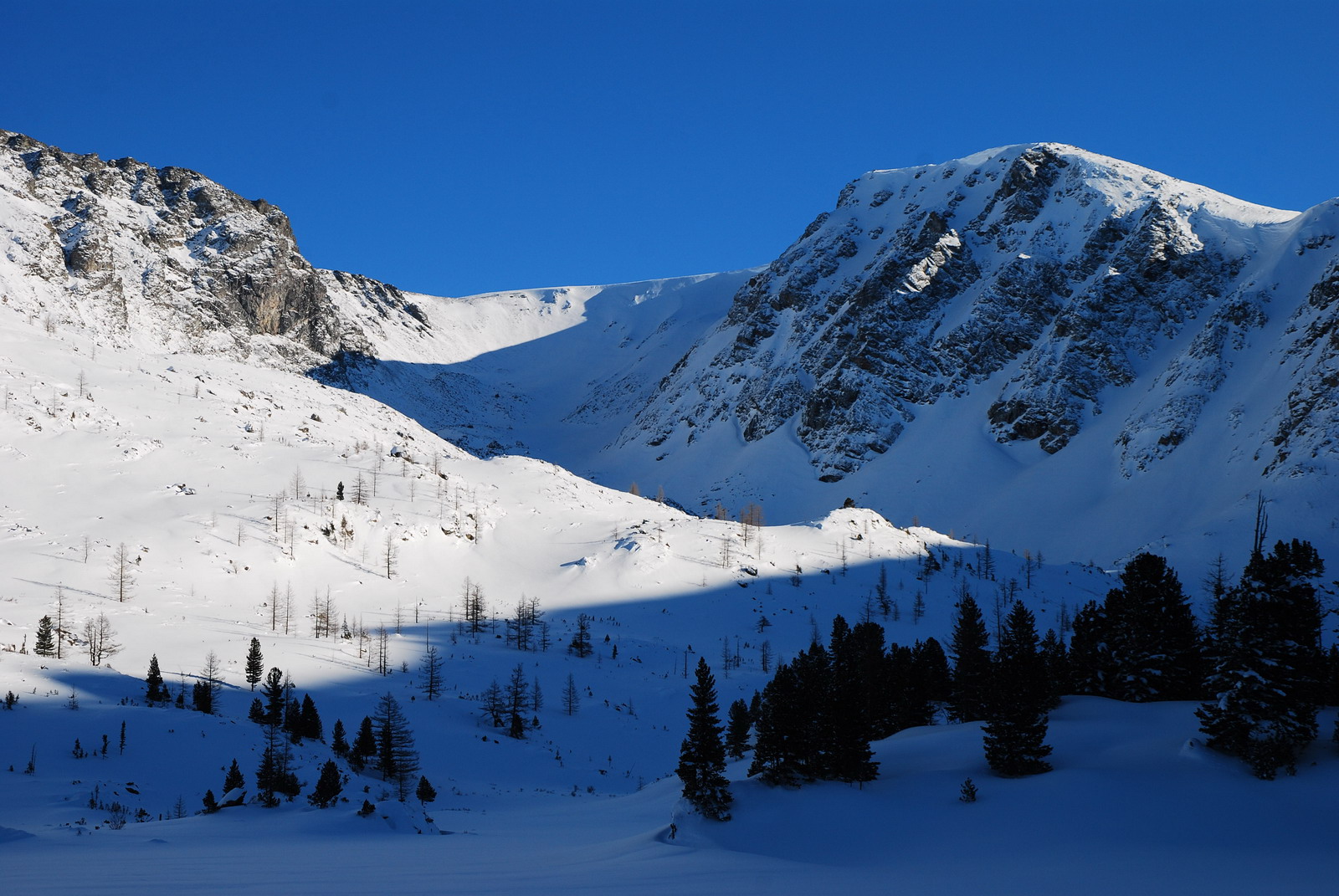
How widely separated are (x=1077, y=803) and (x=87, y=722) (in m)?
46.4

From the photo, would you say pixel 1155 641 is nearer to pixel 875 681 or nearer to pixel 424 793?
pixel 875 681

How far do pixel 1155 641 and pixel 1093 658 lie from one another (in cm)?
357

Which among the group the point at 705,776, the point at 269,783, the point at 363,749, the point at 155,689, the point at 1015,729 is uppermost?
the point at 1015,729

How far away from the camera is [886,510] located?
7810 inches

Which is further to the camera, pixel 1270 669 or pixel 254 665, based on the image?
pixel 254 665

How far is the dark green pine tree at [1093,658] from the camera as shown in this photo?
153 ft

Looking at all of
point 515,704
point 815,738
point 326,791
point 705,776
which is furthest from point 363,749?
point 815,738

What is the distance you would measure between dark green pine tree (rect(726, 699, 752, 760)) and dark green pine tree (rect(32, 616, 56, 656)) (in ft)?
169

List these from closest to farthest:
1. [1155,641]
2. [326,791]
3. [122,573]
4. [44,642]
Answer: [326,791] → [1155,641] → [44,642] → [122,573]

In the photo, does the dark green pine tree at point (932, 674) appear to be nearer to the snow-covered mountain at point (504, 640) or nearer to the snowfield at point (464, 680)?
the snow-covered mountain at point (504, 640)

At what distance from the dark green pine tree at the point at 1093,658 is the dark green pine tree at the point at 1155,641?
37.8 inches

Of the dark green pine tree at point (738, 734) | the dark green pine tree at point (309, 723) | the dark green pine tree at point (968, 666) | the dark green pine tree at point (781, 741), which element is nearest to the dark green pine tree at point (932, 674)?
the dark green pine tree at point (968, 666)

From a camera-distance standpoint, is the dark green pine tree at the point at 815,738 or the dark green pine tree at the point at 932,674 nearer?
the dark green pine tree at the point at 815,738

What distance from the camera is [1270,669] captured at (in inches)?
1202
